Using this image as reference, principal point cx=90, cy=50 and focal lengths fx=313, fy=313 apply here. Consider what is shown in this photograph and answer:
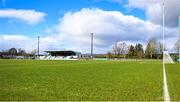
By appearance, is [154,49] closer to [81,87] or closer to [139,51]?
[139,51]

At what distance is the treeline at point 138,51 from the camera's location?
125 meters

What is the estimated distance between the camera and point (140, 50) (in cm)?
14188

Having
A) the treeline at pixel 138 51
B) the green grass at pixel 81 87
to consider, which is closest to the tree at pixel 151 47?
the treeline at pixel 138 51

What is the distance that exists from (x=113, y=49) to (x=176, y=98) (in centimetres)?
13125

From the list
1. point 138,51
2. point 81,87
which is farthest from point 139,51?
point 81,87

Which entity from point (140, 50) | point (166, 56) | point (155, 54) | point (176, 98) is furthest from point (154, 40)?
point (176, 98)

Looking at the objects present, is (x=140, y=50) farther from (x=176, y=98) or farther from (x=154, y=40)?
(x=176, y=98)

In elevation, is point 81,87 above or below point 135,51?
below

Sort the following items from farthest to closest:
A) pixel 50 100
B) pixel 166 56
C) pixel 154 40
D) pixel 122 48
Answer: pixel 122 48 < pixel 154 40 < pixel 166 56 < pixel 50 100

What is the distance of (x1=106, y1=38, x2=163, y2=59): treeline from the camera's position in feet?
409

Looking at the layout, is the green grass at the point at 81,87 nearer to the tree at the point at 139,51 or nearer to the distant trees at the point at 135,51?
the tree at the point at 139,51

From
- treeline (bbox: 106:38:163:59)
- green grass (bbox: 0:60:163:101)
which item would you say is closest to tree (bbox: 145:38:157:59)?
treeline (bbox: 106:38:163:59)

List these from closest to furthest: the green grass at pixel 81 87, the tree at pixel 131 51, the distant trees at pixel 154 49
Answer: the green grass at pixel 81 87
the distant trees at pixel 154 49
the tree at pixel 131 51

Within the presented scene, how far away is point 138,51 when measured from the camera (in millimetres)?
141875
